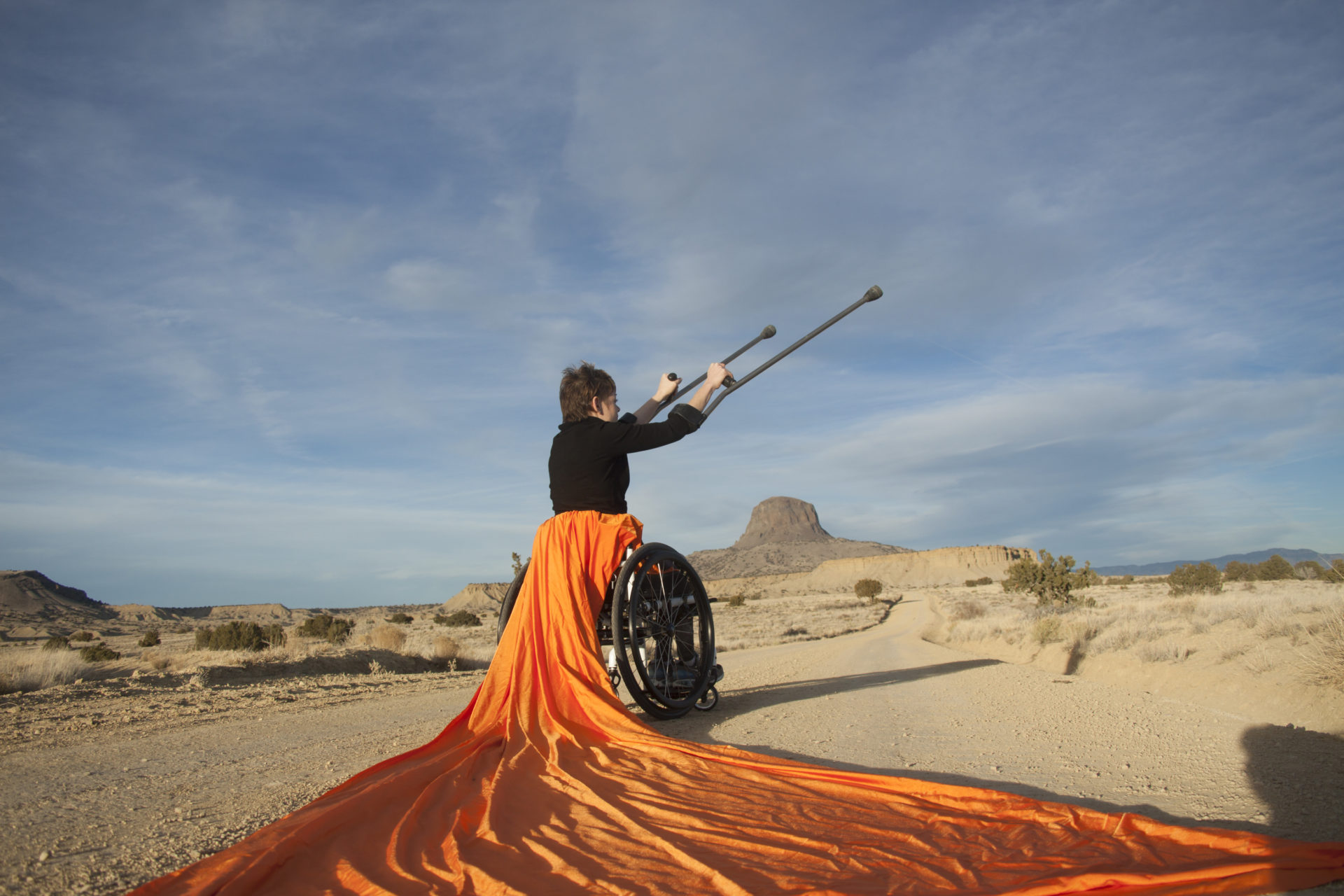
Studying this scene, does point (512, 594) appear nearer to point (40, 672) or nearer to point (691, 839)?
point (691, 839)

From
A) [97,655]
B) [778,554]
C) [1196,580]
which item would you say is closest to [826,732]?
[97,655]

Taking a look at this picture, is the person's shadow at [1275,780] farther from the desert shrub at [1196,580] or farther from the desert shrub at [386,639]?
the desert shrub at [1196,580]

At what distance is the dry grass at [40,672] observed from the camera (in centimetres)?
898

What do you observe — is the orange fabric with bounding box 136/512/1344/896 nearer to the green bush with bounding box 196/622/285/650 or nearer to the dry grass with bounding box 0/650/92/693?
the dry grass with bounding box 0/650/92/693

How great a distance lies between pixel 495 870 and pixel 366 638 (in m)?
18.7

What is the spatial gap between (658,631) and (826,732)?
1366mm

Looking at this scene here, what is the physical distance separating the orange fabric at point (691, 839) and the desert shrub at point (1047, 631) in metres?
11.8

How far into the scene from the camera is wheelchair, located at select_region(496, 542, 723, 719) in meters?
4.87

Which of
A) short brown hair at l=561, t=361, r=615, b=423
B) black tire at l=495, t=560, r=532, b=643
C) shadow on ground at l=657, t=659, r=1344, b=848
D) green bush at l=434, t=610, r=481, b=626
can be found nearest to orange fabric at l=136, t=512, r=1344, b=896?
shadow on ground at l=657, t=659, r=1344, b=848

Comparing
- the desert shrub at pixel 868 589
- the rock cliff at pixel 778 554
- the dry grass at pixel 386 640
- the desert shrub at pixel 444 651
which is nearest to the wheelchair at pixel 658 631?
the desert shrub at pixel 444 651

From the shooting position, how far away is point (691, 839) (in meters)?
2.53

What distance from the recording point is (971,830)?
98.6 inches

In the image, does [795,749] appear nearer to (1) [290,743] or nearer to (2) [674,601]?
(2) [674,601]

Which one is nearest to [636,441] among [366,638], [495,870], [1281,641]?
[495,870]
